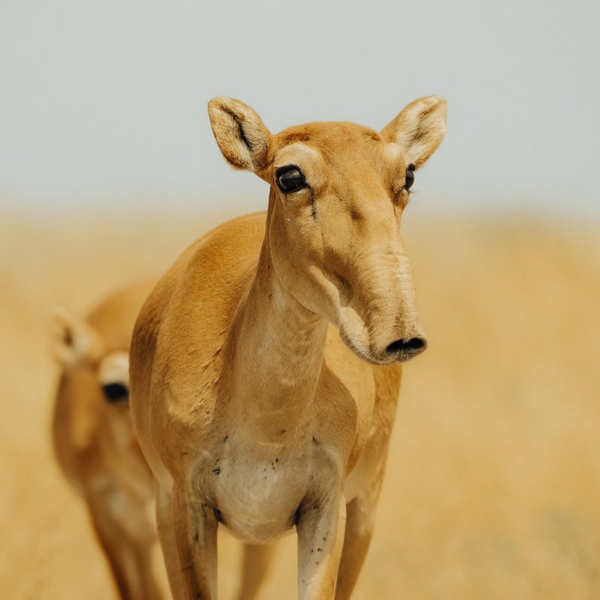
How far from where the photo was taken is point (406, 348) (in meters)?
4.89

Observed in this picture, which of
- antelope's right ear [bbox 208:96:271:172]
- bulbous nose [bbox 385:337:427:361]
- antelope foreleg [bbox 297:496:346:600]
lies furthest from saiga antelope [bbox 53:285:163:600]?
bulbous nose [bbox 385:337:427:361]

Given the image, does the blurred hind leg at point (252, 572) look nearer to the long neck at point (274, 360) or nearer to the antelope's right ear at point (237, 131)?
the long neck at point (274, 360)

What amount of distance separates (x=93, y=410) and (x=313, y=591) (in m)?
6.49

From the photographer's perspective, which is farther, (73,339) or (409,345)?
(73,339)

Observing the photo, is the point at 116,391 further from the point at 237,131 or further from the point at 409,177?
the point at 409,177

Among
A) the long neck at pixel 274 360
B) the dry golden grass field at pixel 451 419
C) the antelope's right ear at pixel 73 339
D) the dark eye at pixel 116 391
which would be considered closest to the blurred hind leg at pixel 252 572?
the dark eye at pixel 116 391

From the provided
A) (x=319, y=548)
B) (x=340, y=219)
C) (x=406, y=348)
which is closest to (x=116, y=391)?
(x=319, y=548)

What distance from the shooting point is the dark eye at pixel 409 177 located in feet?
18.7

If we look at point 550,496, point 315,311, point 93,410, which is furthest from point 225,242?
point 550,496

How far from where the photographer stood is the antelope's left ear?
6.27 m

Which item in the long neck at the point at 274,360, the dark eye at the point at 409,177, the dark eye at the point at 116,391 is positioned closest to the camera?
the dark eye at the point at 409,177

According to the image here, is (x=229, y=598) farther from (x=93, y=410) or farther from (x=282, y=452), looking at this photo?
(x=282, y=452)

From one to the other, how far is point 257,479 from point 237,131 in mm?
1628

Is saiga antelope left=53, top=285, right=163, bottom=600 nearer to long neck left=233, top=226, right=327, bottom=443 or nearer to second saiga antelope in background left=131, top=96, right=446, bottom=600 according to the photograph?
second saiga antelope in background left=131, top=96, right=446, bottom=600
